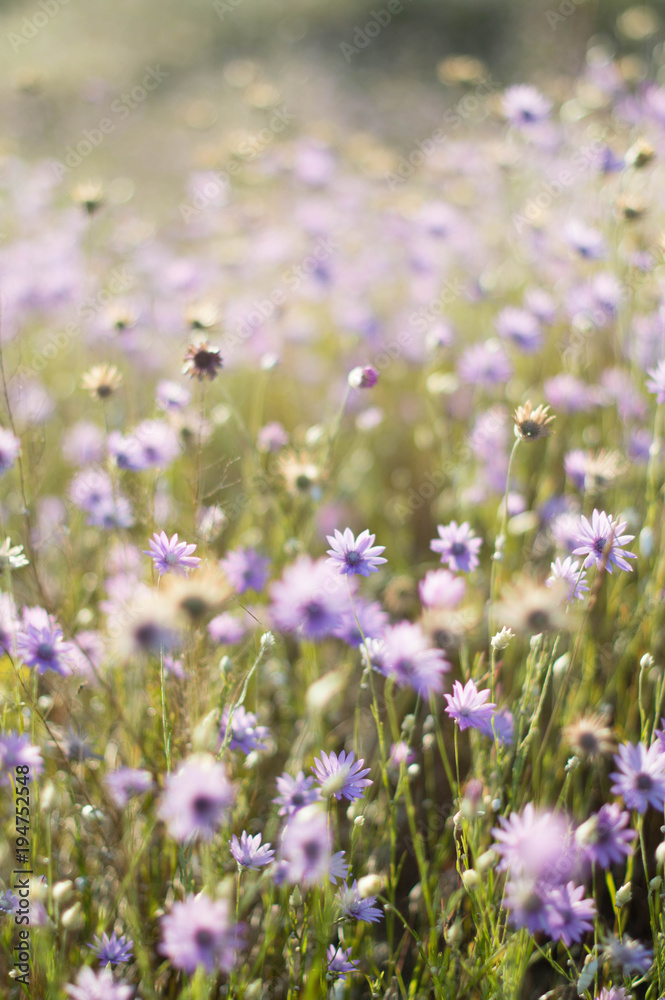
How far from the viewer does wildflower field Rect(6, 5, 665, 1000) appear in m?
1.13

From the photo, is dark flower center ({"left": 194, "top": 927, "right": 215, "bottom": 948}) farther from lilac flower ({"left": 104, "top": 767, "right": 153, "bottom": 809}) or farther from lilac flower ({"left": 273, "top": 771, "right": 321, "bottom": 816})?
lilac flower ({"left": 104, "top": 767, "right": 153, "bottom": 809})

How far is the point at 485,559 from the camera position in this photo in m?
2.28

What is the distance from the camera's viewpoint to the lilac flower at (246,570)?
5.50ft

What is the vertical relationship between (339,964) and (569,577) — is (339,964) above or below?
below

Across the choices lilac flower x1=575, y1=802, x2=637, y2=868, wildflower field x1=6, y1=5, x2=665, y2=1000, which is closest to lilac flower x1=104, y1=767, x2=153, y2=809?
wildflower field x1=6, y1=5, x2=665, y2=1000

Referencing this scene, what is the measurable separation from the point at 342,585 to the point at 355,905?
0.57 meters

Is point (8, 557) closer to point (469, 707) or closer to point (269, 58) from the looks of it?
point (469, 707)

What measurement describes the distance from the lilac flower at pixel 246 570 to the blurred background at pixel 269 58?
2.63 meters

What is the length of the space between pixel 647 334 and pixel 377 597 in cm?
143

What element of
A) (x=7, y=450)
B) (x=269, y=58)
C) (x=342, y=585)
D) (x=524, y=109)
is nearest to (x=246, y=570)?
(x=342, y=585)

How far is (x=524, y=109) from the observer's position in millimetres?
2758

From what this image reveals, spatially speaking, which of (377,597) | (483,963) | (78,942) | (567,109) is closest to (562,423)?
(377,597)

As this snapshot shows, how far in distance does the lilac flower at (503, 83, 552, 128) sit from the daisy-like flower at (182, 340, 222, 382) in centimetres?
195

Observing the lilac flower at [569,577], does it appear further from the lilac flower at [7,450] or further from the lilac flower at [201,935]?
the lilac flower at [7,450]
